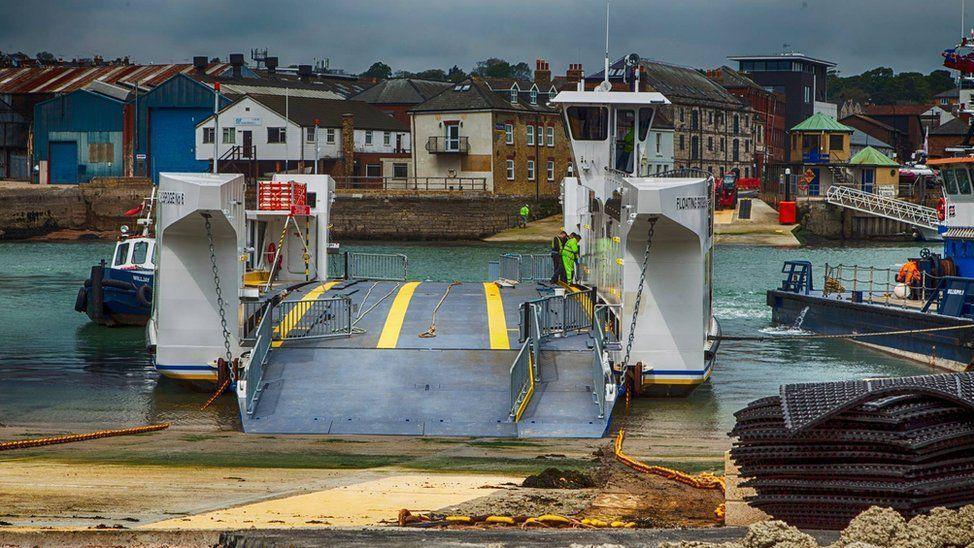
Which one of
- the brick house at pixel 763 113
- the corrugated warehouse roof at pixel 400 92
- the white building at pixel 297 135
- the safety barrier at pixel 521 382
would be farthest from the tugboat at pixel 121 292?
the brick house at pixel 763 113

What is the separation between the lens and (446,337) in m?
21.8

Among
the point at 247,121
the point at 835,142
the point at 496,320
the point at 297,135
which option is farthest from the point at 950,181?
the point at 835,142

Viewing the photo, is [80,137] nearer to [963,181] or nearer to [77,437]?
[963,181]

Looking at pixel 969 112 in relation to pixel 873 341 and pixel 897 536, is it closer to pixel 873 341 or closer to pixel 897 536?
pixel 873 341

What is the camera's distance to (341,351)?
2092cm

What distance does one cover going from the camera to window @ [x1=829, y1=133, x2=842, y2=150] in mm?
100750

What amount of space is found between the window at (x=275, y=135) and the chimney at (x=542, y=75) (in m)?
21.9

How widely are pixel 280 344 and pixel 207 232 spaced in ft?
7.14

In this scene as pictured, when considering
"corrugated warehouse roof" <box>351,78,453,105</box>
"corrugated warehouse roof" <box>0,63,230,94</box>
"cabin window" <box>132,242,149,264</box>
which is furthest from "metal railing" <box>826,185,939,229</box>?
"corrugated warehouse roof" <box>0,63,230,94</box>

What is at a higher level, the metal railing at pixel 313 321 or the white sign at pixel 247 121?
the white sign at pixel 247 121

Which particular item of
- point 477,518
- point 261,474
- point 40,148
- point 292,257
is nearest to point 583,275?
point 292,257

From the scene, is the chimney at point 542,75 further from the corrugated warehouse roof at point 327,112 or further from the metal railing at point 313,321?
the metal railing at point 313,321

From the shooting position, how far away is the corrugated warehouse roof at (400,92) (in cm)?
10275

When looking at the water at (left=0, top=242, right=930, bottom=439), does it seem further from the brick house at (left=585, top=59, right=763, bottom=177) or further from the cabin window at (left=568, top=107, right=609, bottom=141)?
the brick house at (left=585, top=59, right=763, bottom=177)
